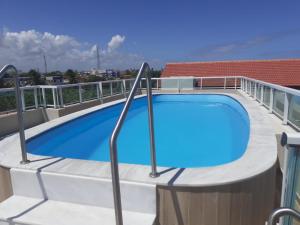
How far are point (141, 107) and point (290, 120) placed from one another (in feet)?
19.1

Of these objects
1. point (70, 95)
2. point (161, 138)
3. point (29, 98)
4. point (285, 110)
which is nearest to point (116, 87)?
point (70, 95)

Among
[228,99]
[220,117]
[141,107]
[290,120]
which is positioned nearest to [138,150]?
[290,120]

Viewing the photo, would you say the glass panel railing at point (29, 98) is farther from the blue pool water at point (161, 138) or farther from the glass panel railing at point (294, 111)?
the glass panel railing at point (294, 111)

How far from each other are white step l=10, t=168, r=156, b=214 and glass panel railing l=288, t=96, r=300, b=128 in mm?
2690

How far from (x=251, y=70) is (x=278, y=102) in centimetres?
1725

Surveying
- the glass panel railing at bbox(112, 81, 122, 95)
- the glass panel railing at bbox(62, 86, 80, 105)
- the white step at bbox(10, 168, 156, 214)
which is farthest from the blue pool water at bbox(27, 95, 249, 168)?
the glass panel railing at bbox(112, 81, 122, 95)

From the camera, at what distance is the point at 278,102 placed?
4.77m

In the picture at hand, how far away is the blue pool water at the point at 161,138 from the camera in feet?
13.9

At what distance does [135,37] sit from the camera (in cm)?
2430

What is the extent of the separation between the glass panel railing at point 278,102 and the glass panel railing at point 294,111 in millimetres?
449

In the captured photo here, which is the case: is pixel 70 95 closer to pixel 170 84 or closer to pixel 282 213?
pixel 170 84

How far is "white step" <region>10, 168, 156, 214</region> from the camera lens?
2.19m

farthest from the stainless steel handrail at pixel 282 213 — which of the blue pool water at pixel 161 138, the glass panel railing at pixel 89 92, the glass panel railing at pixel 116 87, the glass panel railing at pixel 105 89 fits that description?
the glass panel railing at pixel 116 87

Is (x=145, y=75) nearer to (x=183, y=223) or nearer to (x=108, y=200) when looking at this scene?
(x=108, y=200)
